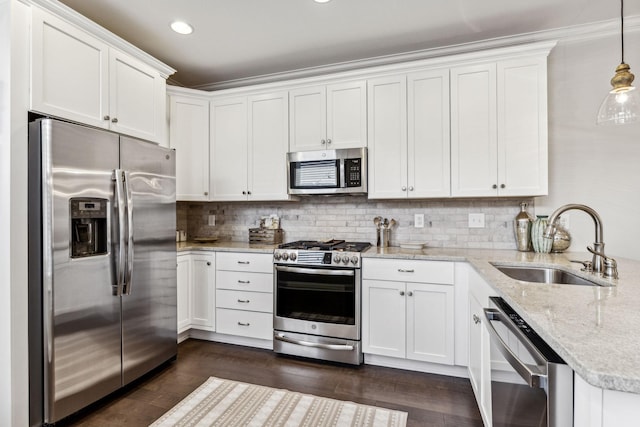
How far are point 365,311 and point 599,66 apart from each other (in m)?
2.71

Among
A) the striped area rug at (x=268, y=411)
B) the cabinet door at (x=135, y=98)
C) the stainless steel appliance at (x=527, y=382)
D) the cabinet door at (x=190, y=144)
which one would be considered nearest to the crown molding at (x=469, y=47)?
the cabinet door at (x=190, y=144)

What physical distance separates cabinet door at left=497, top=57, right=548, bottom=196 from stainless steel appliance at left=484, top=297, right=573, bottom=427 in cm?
146

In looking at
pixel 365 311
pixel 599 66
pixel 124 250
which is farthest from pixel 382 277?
pixel 599 66

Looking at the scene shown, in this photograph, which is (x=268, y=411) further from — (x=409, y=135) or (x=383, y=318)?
(x=409, y=135)

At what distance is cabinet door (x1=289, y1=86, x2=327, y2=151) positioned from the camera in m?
3.03

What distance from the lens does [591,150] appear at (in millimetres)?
2637

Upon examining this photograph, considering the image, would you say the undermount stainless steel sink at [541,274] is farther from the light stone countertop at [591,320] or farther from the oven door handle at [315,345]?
the oven door handle at [315,345]

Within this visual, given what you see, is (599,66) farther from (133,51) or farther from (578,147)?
(133,51)

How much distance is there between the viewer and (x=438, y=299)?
2461 millimetres

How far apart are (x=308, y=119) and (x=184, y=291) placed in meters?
1.97

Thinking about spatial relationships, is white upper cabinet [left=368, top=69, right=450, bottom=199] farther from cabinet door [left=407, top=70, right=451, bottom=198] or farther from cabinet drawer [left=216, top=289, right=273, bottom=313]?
cabinet drawer [left=216, top=289, right=273, bottom=313]

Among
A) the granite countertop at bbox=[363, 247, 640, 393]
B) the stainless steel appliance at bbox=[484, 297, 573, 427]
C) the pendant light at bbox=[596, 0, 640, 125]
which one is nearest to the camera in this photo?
the granite countertop at bbox=[363, 247, 640, 393]

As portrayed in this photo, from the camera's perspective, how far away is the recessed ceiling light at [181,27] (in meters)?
2.51

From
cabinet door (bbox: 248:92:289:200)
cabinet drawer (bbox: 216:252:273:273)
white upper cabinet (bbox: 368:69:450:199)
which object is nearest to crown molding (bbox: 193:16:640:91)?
white upper cabinet (bbox: 368:69:450:199)
